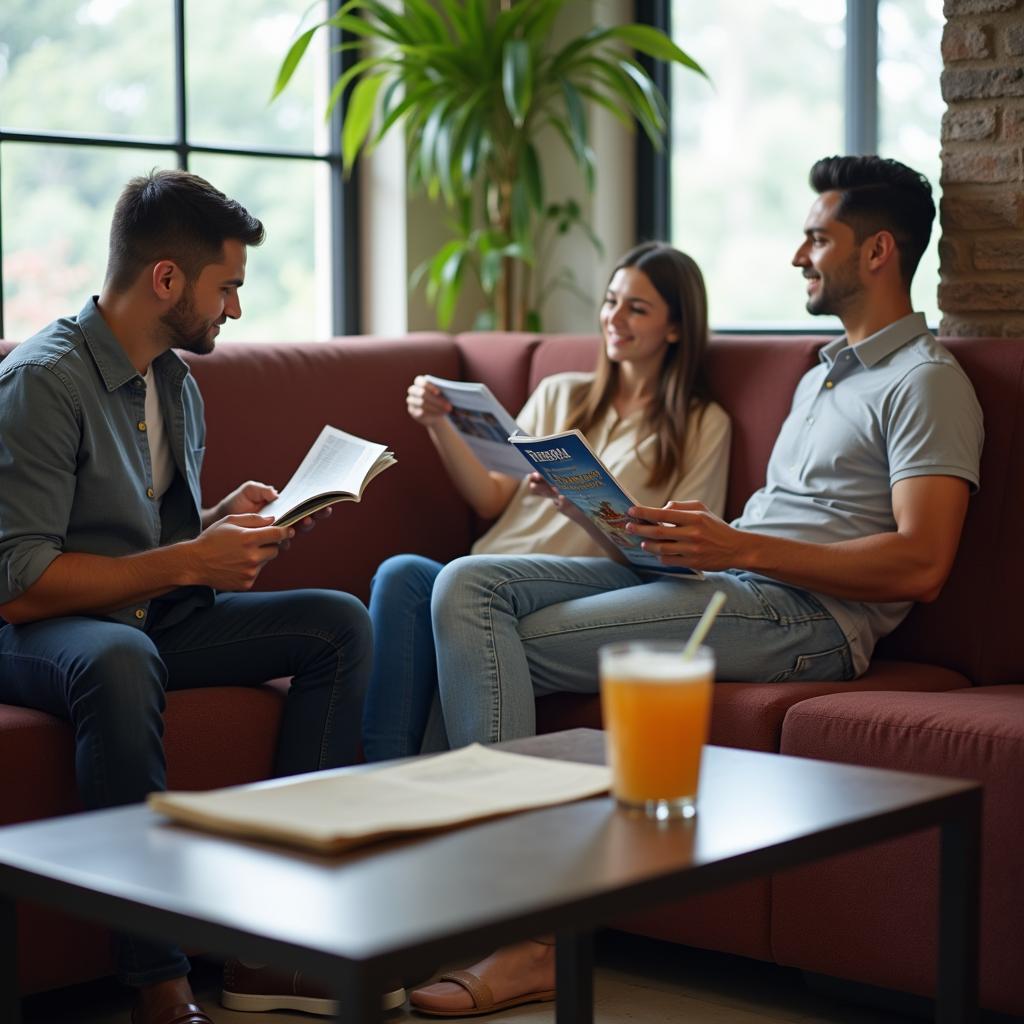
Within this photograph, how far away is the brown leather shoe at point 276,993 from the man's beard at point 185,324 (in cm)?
89

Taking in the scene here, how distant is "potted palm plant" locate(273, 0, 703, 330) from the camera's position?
3.63 m

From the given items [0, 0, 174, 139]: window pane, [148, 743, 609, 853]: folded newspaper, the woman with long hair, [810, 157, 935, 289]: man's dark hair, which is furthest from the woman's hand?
[148, 743, 609, 853]: folded newspaper

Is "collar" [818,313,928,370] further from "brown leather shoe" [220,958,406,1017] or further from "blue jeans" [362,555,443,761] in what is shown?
"brown leather shoe" [220,958,406,1017]

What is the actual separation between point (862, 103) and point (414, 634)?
78.1 inches

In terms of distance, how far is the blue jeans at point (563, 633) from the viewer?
7.62 feet

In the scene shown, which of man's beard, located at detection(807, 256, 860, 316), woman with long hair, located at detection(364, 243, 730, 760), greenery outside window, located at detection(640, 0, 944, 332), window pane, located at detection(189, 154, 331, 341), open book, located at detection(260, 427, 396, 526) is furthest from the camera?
window pane, located at detection(189, 154, 331, 341)

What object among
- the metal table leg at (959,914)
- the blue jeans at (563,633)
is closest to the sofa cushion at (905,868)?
the blue jeans at (563,633)

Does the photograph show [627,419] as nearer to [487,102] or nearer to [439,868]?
[487,102]

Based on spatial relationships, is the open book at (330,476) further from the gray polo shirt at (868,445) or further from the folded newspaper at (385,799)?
the folded newspaper at (385,799)

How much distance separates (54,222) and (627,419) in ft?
5.13

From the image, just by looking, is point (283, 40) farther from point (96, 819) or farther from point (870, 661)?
point (96, 819)

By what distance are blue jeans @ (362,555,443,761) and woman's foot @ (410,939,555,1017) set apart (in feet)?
1.36

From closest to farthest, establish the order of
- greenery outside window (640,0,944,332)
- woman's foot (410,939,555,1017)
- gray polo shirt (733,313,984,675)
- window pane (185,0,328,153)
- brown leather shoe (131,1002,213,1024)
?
brown leather shoe (131,1002,213,1024)
woman's foot (410,939,555,1017)
gray polo shirt (733,313,984,675)
greenery outside window (640,0,944,332)
window pane (185,0,328,153)

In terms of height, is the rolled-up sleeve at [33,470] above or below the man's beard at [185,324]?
below
